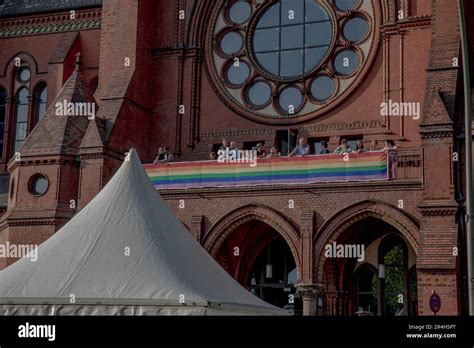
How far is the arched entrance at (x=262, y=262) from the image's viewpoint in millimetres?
25047

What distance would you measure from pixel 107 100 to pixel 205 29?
13.2 feet

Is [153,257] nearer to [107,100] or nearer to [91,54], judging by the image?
[107,100]

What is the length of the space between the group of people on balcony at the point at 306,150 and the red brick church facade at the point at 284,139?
0.82 ft

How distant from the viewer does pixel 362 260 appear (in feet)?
Answer: 83.8

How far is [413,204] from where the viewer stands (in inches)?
855

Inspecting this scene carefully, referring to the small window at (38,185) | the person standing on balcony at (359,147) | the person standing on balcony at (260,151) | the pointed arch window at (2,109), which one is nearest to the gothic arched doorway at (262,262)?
the person standing on balcony at (260,151)

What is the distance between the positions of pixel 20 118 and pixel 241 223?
1330 centimetres

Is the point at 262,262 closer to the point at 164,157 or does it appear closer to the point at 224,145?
the point at 224,145

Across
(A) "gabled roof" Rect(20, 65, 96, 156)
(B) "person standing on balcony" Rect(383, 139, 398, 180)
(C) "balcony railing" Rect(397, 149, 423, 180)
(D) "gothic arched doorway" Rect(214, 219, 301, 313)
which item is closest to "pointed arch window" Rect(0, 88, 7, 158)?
(A) "gabled roof" Rect(20, 65, 96, 156)

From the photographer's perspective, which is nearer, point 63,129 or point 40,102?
point 63,129

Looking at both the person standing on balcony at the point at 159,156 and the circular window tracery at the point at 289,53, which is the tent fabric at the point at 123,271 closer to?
the person standing on balcony at the point at 159,156

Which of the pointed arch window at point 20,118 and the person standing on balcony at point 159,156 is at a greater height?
the pointed arch window at point 20,118

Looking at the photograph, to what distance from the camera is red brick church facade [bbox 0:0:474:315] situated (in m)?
21.7

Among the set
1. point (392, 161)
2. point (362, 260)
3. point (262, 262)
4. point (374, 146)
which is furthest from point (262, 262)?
point (392, 161)
